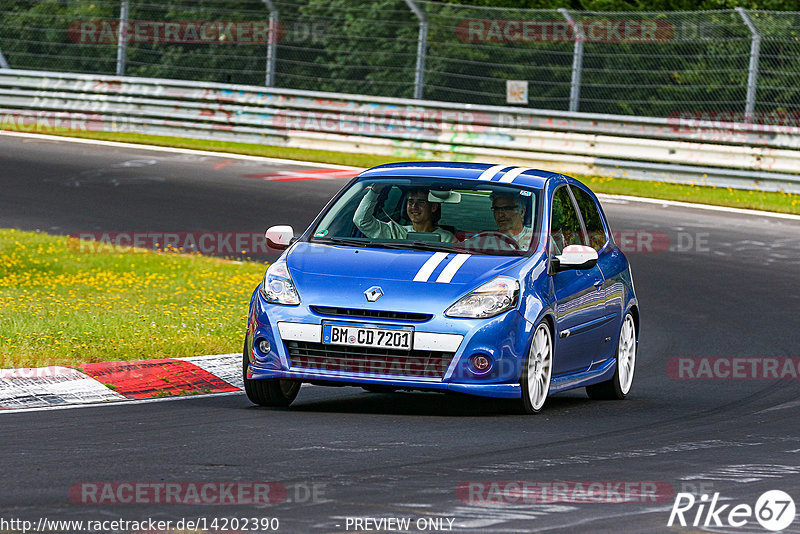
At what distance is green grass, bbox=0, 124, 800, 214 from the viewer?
22125 millimetres

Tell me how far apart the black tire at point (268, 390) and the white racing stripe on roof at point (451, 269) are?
3.91ft

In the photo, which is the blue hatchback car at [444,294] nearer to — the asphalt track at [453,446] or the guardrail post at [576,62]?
the asphalt track at [453,446]

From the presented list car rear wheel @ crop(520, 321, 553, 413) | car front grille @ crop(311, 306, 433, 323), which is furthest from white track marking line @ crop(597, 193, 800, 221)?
car front grille @ crop(311, 306, 433, 323)

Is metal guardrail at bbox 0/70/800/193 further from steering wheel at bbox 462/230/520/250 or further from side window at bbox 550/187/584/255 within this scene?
steering wheel at bbox 462/230/520/250

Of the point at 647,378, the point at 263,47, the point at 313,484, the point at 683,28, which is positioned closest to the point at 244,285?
the point at 647,378

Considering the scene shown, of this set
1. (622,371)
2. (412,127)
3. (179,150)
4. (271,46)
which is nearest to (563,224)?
(622,371)

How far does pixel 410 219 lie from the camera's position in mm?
10008

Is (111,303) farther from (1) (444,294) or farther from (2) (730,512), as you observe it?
(2) (730,512)

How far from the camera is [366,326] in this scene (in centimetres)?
873

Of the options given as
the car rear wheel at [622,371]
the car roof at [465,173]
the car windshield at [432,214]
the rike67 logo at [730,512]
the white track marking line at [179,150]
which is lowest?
the white track marking line at [179,150]

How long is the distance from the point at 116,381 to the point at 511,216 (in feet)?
9.05

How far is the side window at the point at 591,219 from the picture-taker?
10.7 m

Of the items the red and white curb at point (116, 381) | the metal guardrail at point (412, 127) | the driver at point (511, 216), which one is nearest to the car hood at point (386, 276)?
the driver at point (511, 216)

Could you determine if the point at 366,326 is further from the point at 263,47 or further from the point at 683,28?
the point at 263,47
